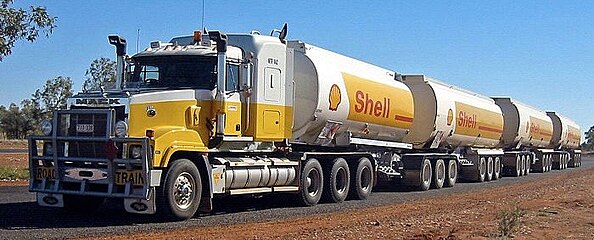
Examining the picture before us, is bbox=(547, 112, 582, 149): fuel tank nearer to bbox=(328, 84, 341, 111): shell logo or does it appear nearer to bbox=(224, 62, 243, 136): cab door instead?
bbox=(328, 84, 341, 111): shell logo

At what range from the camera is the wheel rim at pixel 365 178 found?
2022 centimetres

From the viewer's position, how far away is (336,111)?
18.3 meters

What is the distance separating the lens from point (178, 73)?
1477cm

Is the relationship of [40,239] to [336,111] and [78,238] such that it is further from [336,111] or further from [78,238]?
[336,111]

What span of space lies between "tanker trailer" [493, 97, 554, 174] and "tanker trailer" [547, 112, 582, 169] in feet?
13.6

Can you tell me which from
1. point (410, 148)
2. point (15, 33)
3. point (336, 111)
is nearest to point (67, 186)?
point (336, 111)

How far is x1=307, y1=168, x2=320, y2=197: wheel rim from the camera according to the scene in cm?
1783

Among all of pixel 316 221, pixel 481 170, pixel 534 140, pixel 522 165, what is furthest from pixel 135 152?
pixel 534 140

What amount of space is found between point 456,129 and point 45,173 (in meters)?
17.3

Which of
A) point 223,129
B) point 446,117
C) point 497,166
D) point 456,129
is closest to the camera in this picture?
point 223,129

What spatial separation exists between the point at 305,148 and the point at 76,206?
5880mm

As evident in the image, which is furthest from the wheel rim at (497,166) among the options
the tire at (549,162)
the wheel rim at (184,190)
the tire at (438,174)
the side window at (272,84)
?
the wheel rim at (184,190)

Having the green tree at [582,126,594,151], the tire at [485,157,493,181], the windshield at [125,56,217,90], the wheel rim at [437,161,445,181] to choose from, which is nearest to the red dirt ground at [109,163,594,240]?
the windshield at [125,56,217,90]

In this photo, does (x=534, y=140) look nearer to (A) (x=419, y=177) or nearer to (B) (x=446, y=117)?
(B) (x=446, y=117)
